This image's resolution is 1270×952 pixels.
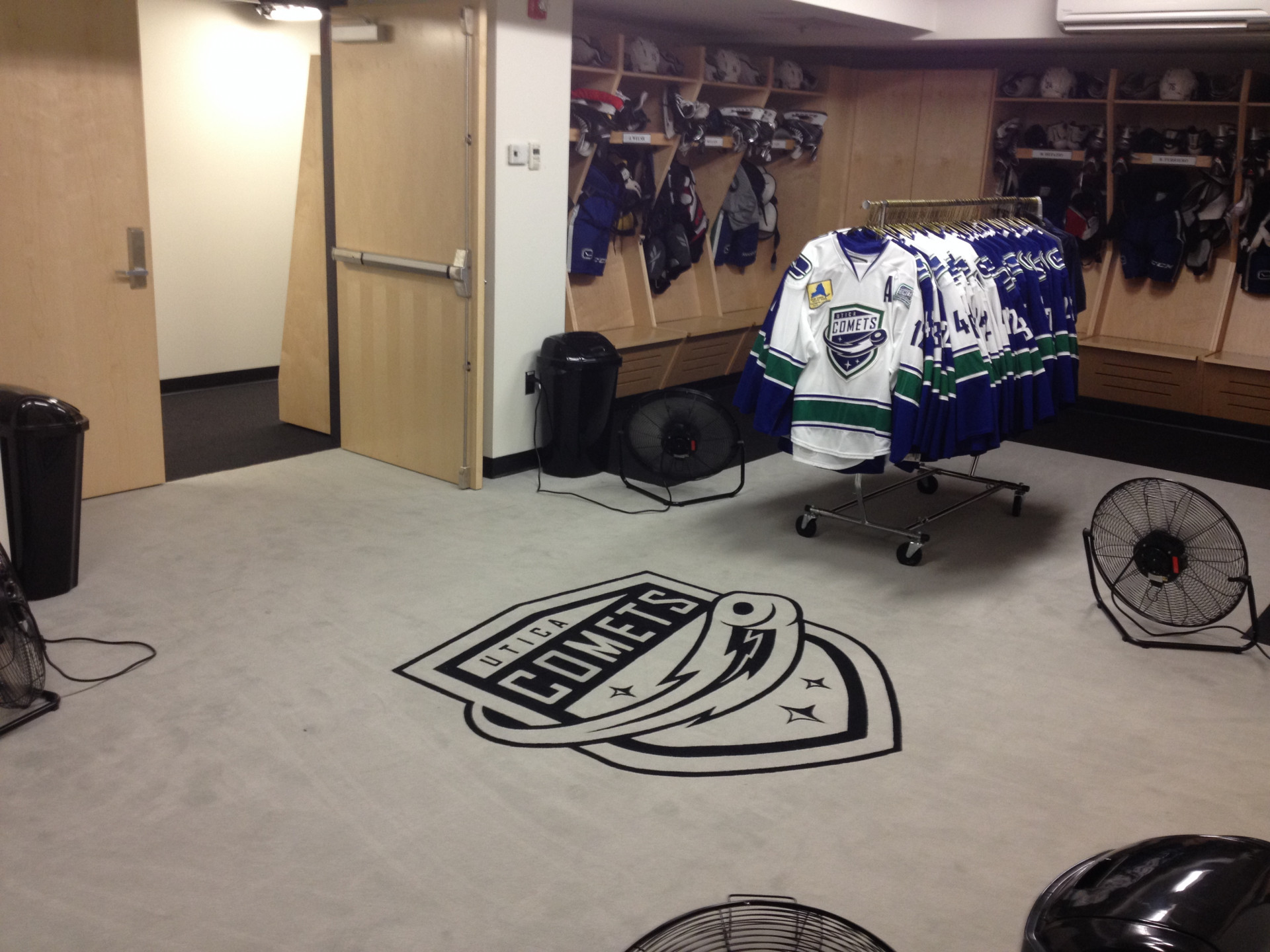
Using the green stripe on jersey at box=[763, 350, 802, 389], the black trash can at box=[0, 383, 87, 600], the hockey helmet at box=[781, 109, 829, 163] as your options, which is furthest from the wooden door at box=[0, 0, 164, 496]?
the hockey helmet at box=[781, 109, 829, 163]

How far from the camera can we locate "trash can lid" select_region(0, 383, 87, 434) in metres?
3.68

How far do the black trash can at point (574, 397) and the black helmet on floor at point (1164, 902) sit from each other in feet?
13.4

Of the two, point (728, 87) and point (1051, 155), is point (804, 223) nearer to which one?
point (728, 87)

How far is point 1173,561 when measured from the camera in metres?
3.72

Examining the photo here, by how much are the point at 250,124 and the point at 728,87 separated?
3162 mm

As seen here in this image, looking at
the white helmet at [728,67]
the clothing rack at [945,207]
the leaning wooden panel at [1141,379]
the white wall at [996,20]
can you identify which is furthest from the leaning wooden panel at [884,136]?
the clothing rack at [945,207]

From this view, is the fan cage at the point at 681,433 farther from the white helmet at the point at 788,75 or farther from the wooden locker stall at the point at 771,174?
the white helmet at the point at 788,75

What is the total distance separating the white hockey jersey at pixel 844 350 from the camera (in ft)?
13.1

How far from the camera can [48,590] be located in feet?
12.5

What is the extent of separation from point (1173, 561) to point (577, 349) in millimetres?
2790

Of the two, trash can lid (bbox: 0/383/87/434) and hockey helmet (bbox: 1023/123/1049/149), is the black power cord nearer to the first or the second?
trash can lid (bbox: 0/383/87/434)

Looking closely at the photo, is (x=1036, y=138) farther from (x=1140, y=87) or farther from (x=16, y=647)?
(x=16, y=647)

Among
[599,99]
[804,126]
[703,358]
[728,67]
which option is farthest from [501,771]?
[804,126]

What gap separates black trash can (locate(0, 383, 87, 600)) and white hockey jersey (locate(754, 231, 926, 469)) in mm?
2532
